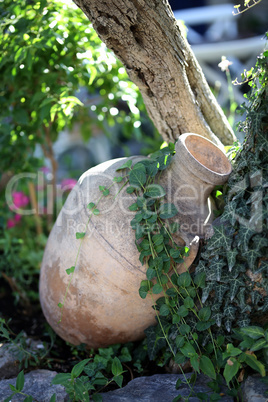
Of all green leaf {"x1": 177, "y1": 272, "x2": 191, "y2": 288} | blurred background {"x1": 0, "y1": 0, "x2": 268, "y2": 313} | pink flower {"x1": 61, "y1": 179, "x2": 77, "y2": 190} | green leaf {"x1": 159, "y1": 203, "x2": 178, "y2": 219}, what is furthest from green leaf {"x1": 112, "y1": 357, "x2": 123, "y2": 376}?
pink flower {"x1": 61, "y1": 179, "x2": 77, "y2": 190}

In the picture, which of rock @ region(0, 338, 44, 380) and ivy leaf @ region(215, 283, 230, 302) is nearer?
ivy leaf @ region(215, 283, 230, 302)

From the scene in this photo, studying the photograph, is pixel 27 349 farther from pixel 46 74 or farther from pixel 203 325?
pixel 46 74

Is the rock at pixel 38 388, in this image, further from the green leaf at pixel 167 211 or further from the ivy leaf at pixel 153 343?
the green leaf at pixel 167 211

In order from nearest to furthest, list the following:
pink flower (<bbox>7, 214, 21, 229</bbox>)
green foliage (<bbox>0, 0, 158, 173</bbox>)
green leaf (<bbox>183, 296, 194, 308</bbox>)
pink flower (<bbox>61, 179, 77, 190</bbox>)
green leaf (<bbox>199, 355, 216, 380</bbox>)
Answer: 1. green leaf (<bbox>199, 355, 216, 380</bbox>)
2. green leaf (<bbox>183, 296, 194, 308</bbox>)
3. green foliage (<bbox>0, 0, 158, 173</bbox>)
4. pink flower (<bbox>7, 214, 21, 229</bbox>)
5. pink flower (<bbox>61, 179, 77, 190</bbox>)

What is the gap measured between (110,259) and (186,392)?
64 centimetres

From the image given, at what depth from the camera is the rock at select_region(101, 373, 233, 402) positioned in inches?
60.7

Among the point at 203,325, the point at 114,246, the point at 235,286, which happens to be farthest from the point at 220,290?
the point at 114,246

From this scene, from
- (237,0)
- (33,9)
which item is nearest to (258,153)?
(33,9)

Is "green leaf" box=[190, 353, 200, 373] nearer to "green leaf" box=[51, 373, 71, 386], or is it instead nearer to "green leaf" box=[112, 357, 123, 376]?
Answer: "green leaf" box=[112, 357, 123, 376]

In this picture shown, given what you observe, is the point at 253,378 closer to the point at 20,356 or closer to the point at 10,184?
the point at 20,356

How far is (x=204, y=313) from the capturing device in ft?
5.25

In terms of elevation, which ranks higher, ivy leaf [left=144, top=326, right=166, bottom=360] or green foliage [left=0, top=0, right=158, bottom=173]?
green foliage [left=0, top=0, right=158, bottom=173]

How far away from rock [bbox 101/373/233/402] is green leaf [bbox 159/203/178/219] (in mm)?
718

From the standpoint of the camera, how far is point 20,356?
1.84m
